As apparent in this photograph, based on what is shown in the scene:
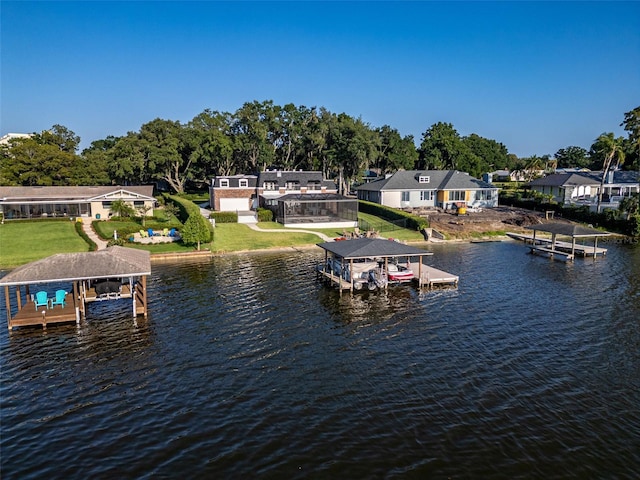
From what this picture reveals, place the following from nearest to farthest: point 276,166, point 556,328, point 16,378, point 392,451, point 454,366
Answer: point 392,451
point 16,378
point 454,366
point 556,328
point 276,166

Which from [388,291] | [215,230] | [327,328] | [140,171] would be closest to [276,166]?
[140,171]

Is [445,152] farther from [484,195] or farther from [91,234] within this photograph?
[91,234]

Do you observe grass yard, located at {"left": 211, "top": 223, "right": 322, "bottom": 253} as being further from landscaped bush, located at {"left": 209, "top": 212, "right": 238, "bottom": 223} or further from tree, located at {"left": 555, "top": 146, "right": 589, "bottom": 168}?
tree, located at {"left": 555, "top": 146, "right": 589, "bottom": 168}

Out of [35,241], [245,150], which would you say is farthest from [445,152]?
[35,241]

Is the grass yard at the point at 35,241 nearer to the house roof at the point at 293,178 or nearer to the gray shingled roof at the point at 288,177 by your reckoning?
the gray shingled roof at the point at 288,177

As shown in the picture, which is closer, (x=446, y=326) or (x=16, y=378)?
(x=16, y=378)

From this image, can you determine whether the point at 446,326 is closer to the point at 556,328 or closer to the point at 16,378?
the point at 556,328
